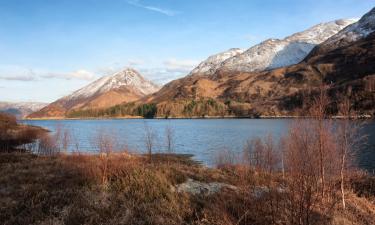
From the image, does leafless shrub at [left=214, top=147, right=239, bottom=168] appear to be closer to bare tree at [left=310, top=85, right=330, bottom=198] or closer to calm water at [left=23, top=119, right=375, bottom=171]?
calm water at [left=23, top=119, right=375, bottom=171]

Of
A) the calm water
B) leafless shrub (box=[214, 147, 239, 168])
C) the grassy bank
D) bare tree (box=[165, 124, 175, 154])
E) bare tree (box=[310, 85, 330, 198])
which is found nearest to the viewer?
the grassy bank

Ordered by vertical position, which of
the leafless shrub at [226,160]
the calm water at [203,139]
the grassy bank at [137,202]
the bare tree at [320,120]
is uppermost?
the bare tree at [320,120]

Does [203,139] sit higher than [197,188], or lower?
lower

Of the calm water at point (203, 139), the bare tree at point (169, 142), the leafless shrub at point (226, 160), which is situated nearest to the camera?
the leafless shrub at point (226, 160)

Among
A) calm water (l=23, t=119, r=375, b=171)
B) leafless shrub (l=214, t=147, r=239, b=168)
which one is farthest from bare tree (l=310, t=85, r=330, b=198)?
leafless shrub (l=214, t=147, r=239, b=168)

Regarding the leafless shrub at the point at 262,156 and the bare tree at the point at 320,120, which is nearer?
the bare tree at the point at 320,120

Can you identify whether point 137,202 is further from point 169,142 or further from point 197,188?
point 169,142

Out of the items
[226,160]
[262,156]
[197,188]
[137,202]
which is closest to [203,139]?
[226,160]

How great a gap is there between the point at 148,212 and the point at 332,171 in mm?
8777

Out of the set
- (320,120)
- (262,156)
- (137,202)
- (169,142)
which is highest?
(320,120)

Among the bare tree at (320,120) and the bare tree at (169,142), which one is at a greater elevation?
the bare tree at (320,120)

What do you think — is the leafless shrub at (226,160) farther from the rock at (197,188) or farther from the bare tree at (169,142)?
the rock at (197,188)

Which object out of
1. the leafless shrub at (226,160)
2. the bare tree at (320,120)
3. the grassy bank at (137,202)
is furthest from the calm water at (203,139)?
the grassy bank at (137,202)

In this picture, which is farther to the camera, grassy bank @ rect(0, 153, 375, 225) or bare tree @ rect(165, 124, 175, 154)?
bare tree @ rect(165, 124, 175, 154)
